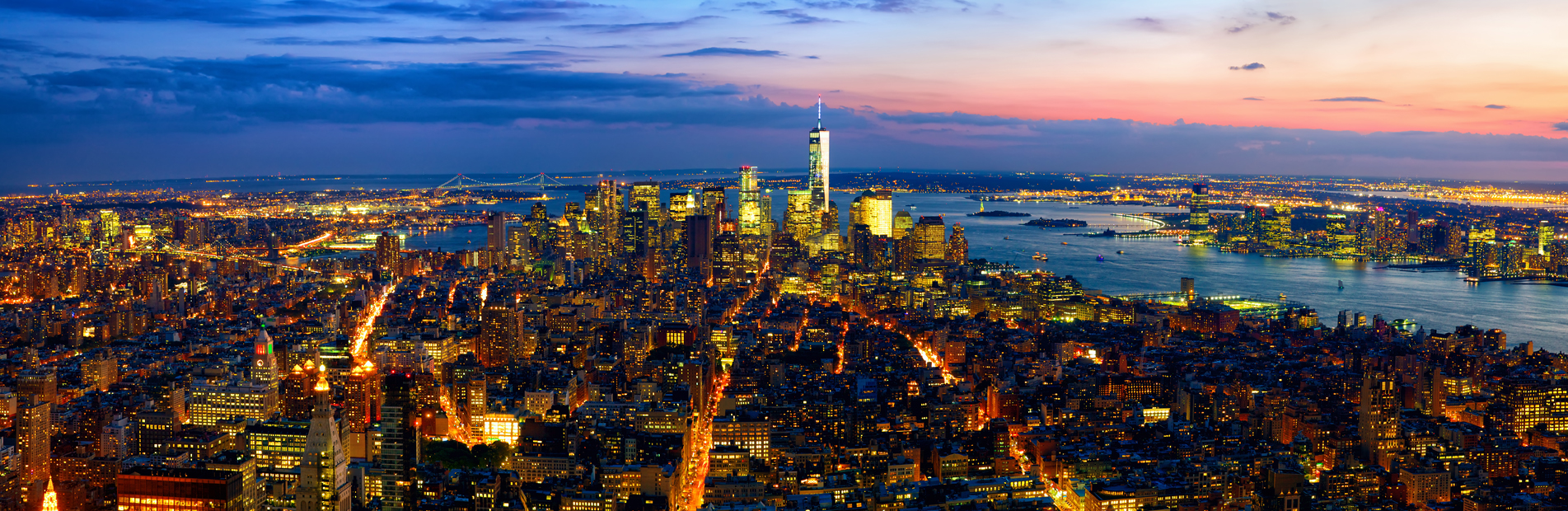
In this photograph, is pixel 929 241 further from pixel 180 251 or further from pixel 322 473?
pixel 322 473

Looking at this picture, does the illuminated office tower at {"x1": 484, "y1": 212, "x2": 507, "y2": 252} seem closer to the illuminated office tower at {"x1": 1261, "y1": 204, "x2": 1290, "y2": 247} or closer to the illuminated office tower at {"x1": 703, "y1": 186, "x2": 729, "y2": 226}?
the illuminated office tower at {"x1": 703, "y1": 186, "x2": 729, "y2": 226}

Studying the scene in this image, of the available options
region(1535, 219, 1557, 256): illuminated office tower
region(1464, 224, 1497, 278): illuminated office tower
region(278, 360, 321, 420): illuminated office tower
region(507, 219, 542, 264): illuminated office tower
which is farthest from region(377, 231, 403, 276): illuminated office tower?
region(1535, 219, 1557, 256): illuminated office tower

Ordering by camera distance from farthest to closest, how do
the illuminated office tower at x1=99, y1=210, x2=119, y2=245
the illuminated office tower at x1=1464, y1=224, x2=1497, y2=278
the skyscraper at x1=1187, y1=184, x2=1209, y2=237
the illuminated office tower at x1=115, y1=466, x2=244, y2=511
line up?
1. the skyscraper at x1=1187, y1=184, x2=1209, y2=237
2. the illuminated office tower at x1=99, y1=210, x2=119, y2=245
3. the illuminated office tower at x1=1464, y1=224, x2=1497, y2=278
4. the illuminated office tower at x1=115, y1=466, x2=244, y2=511

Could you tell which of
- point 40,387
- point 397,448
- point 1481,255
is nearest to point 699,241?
point 1481,255

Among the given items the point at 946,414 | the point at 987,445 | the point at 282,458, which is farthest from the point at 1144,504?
the point at 282,458

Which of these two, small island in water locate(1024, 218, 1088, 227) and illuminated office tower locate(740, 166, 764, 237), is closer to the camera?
illuminated office tower locate(740, 166, 764, 237)

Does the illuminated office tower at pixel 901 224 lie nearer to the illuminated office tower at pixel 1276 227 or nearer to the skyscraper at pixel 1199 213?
the skyscraper at pixel 1199 213

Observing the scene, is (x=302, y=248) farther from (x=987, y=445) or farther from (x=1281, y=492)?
(x=1281, y=492)

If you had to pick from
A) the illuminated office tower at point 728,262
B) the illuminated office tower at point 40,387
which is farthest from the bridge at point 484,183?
the illuminated office tower at point 40,387
